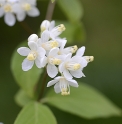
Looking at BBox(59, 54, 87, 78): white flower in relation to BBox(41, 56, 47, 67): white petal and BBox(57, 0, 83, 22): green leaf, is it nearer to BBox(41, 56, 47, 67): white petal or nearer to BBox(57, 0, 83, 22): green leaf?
BBox(41, 56, 47, 67): white petal

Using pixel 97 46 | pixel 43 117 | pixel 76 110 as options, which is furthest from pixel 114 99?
pixel 43 117

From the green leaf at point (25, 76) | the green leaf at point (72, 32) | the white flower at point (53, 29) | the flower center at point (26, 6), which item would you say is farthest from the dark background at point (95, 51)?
the white flower at point (53, 29)

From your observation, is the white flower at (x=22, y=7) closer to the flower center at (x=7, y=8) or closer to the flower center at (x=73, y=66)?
the flower center at (x=7, y=8)

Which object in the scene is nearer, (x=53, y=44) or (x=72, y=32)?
(x=53, y=44)

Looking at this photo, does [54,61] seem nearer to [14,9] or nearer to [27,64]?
[27,64]

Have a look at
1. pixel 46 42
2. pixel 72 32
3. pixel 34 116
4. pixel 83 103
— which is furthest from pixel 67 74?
pixel 72 32

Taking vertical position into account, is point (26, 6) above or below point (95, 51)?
above

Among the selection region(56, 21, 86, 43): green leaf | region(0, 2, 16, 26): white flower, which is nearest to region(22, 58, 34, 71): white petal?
region(0, 2, 16, 26): white flower
